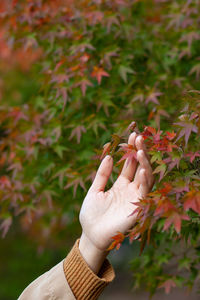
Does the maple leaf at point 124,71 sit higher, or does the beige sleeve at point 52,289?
the maple leaf at point 124,71

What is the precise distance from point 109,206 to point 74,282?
331mm

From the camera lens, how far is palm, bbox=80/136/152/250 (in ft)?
4.96

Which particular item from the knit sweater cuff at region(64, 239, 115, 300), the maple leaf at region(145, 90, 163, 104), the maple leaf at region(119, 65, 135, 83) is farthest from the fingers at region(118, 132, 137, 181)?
the maple leaf at region(119, 65, 135, 83)

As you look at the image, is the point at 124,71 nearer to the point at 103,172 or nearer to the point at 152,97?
the point at 152,97

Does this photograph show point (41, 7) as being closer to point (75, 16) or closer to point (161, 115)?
point (75, 16)

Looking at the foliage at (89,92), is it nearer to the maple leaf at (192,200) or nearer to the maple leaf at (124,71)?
the maple leaf at (124,71)

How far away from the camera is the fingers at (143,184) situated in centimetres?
146

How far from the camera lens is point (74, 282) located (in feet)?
5.24

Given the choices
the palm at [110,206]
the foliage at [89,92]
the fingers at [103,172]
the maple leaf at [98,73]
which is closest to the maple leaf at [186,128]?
the palm at [110,206]

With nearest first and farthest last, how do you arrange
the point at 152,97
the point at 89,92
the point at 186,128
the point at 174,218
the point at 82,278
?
1. the point at 174,218
2. the point at 186,128
3. the point at 82,278
4. the point at 152,97
5. the point at 89,92

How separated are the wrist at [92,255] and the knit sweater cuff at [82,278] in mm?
21

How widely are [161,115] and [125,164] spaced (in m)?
0.87

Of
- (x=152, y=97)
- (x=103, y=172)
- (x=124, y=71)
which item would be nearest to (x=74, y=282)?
(x=103, y=172)

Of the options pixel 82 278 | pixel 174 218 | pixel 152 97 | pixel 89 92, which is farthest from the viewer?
pixel 89 92
